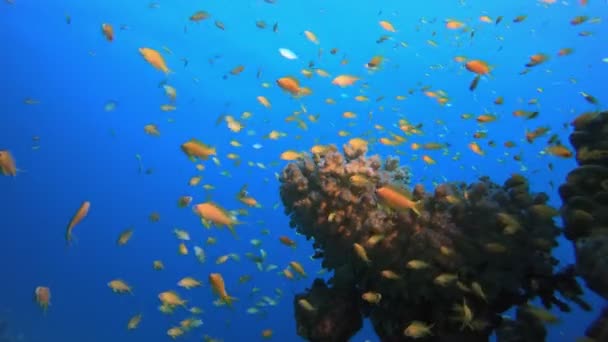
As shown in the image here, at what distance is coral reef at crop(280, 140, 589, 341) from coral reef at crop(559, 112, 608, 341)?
14.7 inches

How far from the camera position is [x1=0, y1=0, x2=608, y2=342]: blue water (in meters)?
38.7

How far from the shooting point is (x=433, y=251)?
515cm

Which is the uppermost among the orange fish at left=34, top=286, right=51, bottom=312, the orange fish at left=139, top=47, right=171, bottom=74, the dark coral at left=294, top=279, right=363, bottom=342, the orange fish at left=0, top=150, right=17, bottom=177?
the orange fish at left=139, top=47, right=171, bottom=74

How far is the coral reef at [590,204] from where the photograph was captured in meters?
4.06

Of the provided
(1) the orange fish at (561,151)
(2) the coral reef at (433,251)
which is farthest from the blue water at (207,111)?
(2) the coral reef at (433,251)

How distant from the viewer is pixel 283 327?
50844 millimetres

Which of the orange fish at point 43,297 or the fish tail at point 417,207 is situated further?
the orange fish at point 43,297

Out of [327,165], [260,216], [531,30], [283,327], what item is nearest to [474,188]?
[327,165]

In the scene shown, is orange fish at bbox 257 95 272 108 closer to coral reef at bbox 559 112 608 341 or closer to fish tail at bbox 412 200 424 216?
fish tail at bbox 412 200 424 216

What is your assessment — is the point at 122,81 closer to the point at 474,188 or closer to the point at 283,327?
the point at 283,327

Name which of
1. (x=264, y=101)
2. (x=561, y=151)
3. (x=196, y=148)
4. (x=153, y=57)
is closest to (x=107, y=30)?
(x=153, y=57)

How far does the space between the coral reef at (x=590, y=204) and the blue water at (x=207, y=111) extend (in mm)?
6667

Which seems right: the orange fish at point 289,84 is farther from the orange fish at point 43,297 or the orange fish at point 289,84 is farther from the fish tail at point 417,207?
the orange fish at point 43,297

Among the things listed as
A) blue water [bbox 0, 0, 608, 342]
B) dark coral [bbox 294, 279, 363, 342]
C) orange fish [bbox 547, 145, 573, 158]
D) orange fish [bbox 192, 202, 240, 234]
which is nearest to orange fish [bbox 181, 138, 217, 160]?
orange fish [bbox 192, 202, 240, 234]
